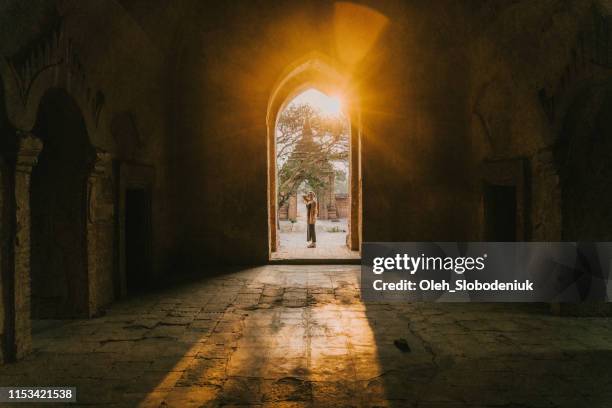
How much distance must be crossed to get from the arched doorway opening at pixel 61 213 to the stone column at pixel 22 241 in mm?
1123

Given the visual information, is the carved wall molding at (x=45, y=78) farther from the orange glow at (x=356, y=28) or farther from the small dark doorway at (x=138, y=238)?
the orange glow at (x=356, y=28)

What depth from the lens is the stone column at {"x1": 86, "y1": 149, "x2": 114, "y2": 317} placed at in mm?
5219

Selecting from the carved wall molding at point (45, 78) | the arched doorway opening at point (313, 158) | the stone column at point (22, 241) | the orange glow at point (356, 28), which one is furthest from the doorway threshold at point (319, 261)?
the stone column at point (22, 241)

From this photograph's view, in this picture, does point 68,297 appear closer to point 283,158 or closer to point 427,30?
point 427,30

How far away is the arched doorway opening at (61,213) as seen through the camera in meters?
5.14

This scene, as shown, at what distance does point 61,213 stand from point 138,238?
2090 mm

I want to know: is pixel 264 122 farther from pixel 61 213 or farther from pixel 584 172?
pixel 584 172

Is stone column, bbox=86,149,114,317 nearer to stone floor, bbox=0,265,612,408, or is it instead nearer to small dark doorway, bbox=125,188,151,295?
stone floor, bbox=0,265,612,408

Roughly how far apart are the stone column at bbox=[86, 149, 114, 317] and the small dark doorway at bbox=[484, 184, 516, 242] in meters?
6.20

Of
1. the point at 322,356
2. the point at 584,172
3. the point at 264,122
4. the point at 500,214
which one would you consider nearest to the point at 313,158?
the point at 264,122

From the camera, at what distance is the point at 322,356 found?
3.99 meters

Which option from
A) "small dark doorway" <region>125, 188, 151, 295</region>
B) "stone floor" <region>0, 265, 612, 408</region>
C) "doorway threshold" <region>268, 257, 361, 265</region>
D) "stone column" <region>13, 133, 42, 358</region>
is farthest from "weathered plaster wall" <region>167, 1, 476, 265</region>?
"stone column" <region>13, 133, 42, 358</region>

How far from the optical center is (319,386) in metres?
3.37

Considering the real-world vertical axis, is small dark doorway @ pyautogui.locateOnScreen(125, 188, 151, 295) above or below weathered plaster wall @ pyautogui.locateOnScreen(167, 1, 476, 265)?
below
